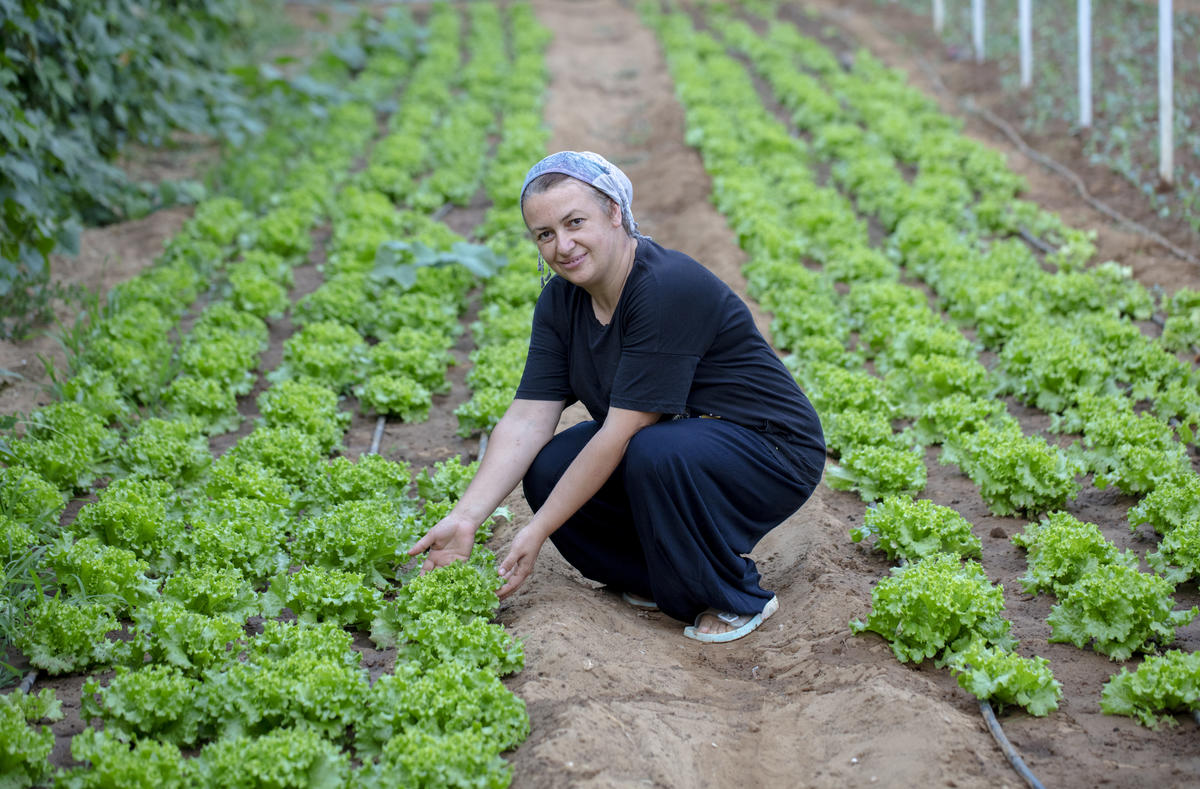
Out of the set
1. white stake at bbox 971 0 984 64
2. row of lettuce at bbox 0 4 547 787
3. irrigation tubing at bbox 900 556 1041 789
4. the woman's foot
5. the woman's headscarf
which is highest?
the woman's headscarf

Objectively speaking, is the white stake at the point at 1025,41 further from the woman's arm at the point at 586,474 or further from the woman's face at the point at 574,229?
the woman's arm at the point at 586,474

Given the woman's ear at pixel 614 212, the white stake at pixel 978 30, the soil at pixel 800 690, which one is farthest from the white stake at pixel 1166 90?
the woman's ear at pixel 614 212

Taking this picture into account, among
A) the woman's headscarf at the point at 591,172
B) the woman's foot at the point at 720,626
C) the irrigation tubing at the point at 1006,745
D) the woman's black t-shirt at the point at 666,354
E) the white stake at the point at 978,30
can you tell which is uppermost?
the woman's headscarf at the point at 591,172

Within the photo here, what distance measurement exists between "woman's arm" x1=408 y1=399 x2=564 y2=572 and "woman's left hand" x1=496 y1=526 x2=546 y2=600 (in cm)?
19

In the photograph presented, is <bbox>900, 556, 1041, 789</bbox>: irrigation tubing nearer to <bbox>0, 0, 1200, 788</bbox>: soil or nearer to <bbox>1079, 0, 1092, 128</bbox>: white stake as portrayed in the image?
<bbox>0, 0, 1200, 788</bbox>: soil

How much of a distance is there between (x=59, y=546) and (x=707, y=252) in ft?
18.9

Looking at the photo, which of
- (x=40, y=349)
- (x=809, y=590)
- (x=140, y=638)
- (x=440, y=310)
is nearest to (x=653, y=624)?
(x=809, y=590)

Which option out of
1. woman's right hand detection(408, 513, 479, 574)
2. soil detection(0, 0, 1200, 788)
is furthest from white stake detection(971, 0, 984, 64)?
woman's right hand detection(408, 513, 479, 574)

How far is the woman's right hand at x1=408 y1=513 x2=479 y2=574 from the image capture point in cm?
396

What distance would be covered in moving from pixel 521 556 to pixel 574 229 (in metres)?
1.13

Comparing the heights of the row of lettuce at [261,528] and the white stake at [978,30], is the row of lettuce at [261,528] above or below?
above

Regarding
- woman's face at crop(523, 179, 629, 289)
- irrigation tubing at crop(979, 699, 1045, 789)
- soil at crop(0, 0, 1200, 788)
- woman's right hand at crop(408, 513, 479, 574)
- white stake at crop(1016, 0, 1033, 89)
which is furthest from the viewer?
white stake at crop(1016, 0, 1033, 89)

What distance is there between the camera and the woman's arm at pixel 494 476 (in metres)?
3.97

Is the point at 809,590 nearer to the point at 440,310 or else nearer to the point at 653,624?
the point at 653,624
